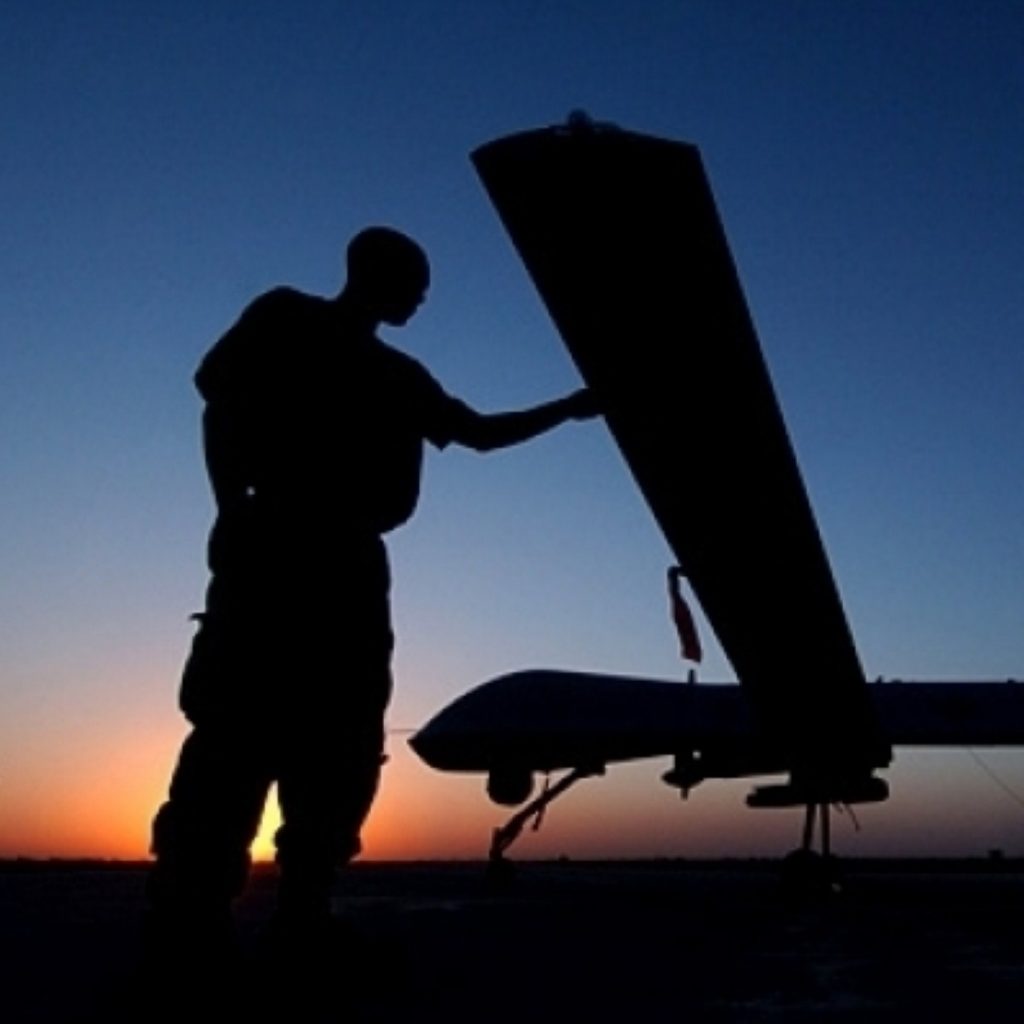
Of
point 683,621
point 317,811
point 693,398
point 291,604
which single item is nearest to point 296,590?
point 291,604

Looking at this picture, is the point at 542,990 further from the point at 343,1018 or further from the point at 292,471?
the point at 292,471

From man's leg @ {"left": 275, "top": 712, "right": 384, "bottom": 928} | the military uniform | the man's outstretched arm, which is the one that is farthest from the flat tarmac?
the man's outstretched arm

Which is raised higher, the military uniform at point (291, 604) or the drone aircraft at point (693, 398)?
the drone aircraft at point (693, 398)

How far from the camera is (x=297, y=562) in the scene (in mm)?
4000

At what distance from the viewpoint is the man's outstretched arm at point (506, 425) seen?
4.62 m

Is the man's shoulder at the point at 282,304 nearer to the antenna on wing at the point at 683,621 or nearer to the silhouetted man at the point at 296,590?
the silhouetted man at the point at 296,590

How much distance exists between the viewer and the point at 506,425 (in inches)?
185

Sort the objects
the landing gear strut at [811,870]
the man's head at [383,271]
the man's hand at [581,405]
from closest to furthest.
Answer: the man's head at [383,271]
the man's hand at [581,405]
the landing gear strut at [811,870]

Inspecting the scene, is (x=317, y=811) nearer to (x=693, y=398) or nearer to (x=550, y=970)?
(x=550, y=970)

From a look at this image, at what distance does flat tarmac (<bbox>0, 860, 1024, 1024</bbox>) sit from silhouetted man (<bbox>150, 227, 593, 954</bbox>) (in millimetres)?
252

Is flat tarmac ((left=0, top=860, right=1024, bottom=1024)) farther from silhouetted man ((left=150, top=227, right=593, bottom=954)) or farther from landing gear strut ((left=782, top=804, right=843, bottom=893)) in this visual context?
landing gear strut ((left=782, top=804, right=843, bottom=893))

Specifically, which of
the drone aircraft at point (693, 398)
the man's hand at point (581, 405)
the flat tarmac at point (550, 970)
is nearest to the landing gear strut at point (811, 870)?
the drone aircraft at point (693, 398)

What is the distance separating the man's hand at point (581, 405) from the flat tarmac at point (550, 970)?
76.2 inches

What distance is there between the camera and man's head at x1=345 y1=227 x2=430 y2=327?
4.41 metres
